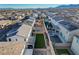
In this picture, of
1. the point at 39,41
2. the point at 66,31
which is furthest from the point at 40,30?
the point at 66,31

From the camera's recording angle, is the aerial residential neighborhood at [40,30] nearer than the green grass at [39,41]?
Yes

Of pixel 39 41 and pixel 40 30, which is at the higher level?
pixel 40 30

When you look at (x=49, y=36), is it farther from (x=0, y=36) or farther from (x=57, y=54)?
(x=0, y=36)

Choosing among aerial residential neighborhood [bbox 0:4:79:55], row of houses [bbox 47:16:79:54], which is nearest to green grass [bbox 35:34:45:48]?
aerial residential neighborhood [bbox 0:4:79:55]

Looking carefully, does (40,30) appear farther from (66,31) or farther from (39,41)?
(66,31)

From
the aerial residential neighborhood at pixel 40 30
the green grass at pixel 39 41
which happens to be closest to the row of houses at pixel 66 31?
the aerial residential neighborhood at pixel 40 30

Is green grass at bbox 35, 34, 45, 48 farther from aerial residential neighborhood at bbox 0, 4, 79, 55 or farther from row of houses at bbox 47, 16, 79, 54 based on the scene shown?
row of houses at bbox 47, 16, 79, 54

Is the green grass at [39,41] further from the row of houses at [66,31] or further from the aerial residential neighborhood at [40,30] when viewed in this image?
the row of houses at [66,31]

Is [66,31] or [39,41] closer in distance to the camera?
[66,31]
